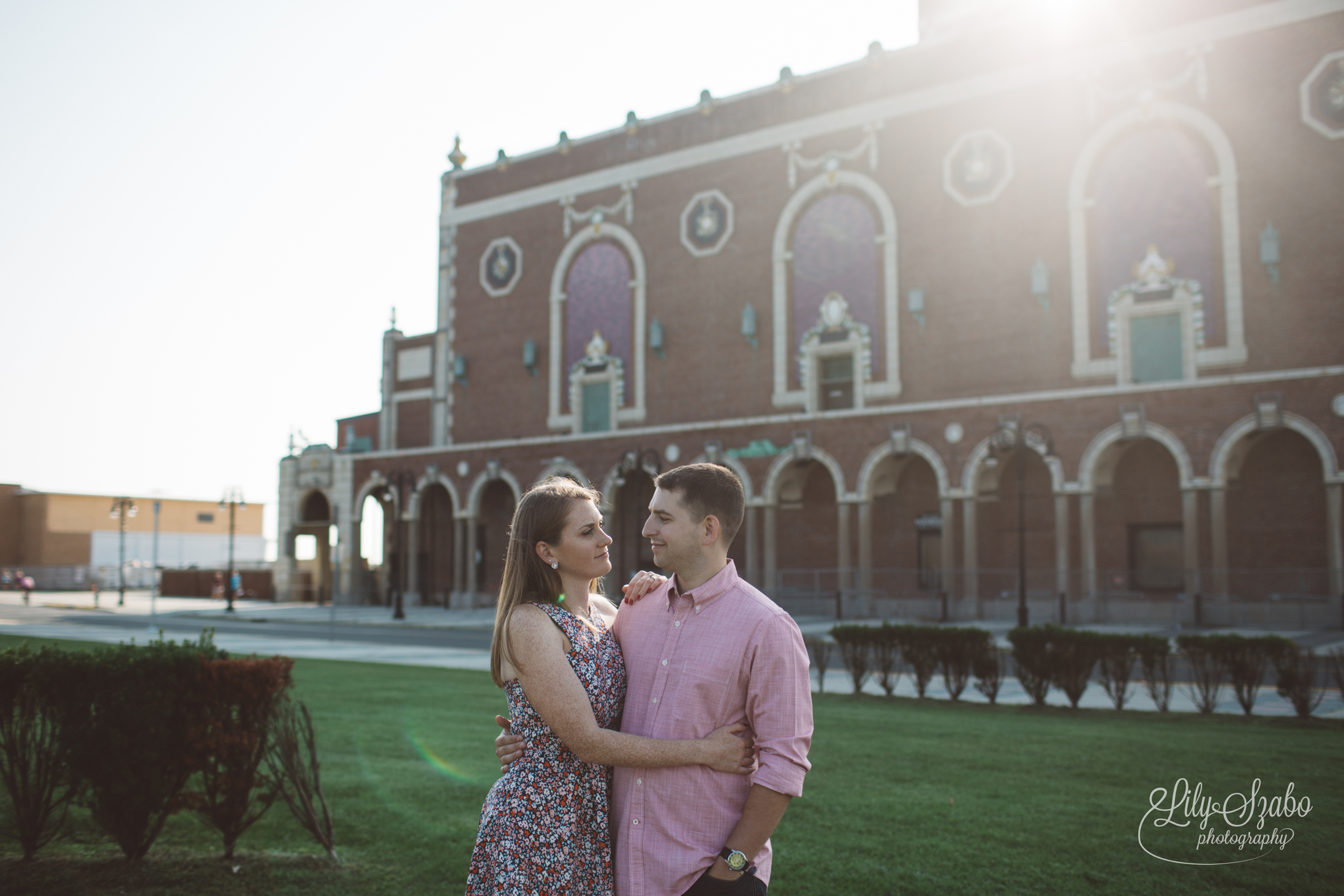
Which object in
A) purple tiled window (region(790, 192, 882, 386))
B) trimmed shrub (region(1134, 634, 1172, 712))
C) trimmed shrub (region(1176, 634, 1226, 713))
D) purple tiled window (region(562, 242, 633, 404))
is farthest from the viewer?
purple tiled window (region(562, 242, 633, 404))

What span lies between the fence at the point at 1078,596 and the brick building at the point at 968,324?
0.38 ft

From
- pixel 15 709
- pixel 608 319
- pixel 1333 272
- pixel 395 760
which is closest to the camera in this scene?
pixel 15 709

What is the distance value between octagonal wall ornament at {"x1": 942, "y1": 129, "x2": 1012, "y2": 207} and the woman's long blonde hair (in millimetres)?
34342

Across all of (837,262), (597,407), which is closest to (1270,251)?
(837,262)

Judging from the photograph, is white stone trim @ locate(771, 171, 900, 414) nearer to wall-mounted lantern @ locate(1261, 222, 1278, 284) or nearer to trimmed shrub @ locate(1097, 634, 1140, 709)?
wall-mounted lantern @ locate(1261, 222, 1278, 284)

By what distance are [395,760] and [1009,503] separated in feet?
92.8

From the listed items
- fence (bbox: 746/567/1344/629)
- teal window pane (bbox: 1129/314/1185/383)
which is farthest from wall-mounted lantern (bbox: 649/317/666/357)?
teal window pane (bbox: 1129/314/1185/383)

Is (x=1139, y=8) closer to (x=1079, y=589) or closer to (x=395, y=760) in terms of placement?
(x=1079, y=589)

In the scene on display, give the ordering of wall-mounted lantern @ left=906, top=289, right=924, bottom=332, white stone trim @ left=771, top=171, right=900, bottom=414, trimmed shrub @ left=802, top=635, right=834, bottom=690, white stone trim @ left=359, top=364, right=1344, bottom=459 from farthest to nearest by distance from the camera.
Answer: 1. white stone trim @ left=771, top=171, right=900, bottom=414
2. wall-mounted lantern @ left=906, top=289, right=924, bottom=332
3. white stone trim @ left=359, top=364, right=1344, bottom=459
4. trimmed shrub @ left=802, top=635, right=834, bottom=690

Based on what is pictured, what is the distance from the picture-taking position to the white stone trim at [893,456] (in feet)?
108

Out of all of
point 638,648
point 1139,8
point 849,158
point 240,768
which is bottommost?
point 240,768

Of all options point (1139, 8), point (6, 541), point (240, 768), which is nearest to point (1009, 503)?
point (1139, 8)

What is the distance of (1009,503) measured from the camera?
34.2m

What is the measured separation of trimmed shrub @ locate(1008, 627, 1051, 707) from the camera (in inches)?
527
